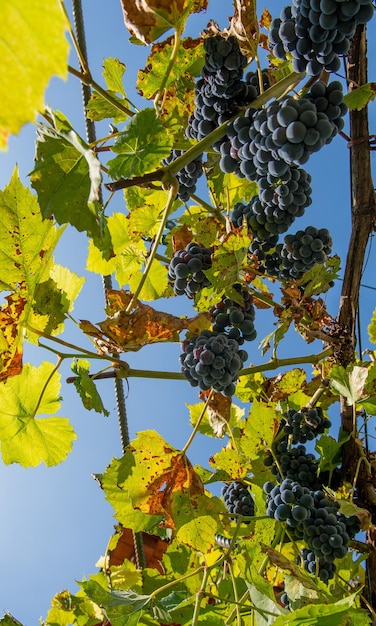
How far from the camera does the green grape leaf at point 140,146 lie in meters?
1.05

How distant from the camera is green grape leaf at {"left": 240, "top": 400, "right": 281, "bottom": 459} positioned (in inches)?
69.8

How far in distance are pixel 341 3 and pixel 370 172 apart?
740 millimetres

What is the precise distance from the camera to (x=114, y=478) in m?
1.66

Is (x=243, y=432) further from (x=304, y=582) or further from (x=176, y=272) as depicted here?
(x=176, y=272)

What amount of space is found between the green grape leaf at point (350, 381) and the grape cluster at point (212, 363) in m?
0.53

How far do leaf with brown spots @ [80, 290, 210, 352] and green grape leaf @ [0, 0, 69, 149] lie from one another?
101 centimetres

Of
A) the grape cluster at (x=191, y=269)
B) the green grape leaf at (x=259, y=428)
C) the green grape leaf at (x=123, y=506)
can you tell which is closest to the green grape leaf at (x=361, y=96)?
the grape cluster at (x=191, y=269)

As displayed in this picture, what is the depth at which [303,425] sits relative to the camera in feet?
5.92

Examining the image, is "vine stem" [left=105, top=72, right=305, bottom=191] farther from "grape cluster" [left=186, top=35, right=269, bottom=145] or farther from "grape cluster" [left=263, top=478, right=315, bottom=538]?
"grape cluster" [left=263, top=478, right=315, bottom=538]

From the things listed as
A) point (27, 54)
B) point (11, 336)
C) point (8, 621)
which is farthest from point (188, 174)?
point (8, 621)

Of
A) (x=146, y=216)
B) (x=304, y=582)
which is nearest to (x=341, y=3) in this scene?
(x=146, y=216)

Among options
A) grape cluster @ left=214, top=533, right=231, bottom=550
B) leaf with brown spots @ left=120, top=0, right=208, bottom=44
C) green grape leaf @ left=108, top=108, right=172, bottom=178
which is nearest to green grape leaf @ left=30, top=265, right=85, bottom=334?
green grape leaf @ left=108, top=108, right=172, bottom=178

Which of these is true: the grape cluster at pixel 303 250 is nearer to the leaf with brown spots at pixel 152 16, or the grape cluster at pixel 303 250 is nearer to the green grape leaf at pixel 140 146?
the green grape leaf at pixel 140 146

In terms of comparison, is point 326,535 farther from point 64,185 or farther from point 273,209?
point 64,185
